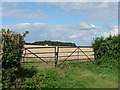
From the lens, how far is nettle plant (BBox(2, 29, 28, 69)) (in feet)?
27.0

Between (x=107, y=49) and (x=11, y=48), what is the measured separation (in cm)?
898

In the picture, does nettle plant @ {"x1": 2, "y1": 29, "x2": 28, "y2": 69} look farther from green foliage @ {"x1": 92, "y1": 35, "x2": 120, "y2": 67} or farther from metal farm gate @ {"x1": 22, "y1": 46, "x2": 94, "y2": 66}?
green foliage @ {"x1": 92, "y1": 35, "x2": 120, "y2": 67}

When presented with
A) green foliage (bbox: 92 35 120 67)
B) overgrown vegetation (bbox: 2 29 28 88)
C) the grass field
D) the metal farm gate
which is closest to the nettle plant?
overgrown vegetation (bbox: 2 29 28 88)

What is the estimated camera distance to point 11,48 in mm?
8383

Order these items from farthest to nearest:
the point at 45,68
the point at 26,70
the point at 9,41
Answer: the point at 45,68
the point at 26,70
the point at 9,41

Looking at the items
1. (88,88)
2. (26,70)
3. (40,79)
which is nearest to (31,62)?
(26,70)

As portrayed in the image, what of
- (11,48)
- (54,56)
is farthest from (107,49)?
(11,48)

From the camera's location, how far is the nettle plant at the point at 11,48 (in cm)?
824

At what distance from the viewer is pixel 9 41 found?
840 cm

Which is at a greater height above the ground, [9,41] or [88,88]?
[9,41]

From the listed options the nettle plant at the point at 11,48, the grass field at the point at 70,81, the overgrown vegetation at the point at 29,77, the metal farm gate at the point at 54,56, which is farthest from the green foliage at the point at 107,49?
the nettle plant at the point at 11,48

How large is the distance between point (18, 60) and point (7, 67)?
69cm

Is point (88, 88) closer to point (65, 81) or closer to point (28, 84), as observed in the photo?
point (65, 81)

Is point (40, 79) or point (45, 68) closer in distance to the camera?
point (40, 79)
